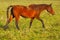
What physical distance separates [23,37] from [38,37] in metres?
0.73

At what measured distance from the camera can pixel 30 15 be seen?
11.5 meters

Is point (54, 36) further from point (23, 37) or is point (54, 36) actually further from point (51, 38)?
point (23, 37)

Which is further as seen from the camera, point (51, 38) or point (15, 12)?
point (15, 12)

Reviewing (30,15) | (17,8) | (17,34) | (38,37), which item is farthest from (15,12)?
(38,37)

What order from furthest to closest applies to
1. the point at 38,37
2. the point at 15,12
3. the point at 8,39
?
the point at 15,12, the point at 38,37, the point at 8,39

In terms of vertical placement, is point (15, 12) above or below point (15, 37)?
above

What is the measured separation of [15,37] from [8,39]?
20.2 inches

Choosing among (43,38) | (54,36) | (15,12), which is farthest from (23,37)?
(15,12)

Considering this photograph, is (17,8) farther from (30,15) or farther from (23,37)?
(23,37)

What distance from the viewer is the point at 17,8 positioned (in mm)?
11125

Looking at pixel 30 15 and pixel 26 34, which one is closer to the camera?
pixel 26 34

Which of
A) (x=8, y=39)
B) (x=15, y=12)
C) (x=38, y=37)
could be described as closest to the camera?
(x=8, y=39)

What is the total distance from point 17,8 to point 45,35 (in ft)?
7.73

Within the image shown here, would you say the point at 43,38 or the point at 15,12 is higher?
the point at 15,12
